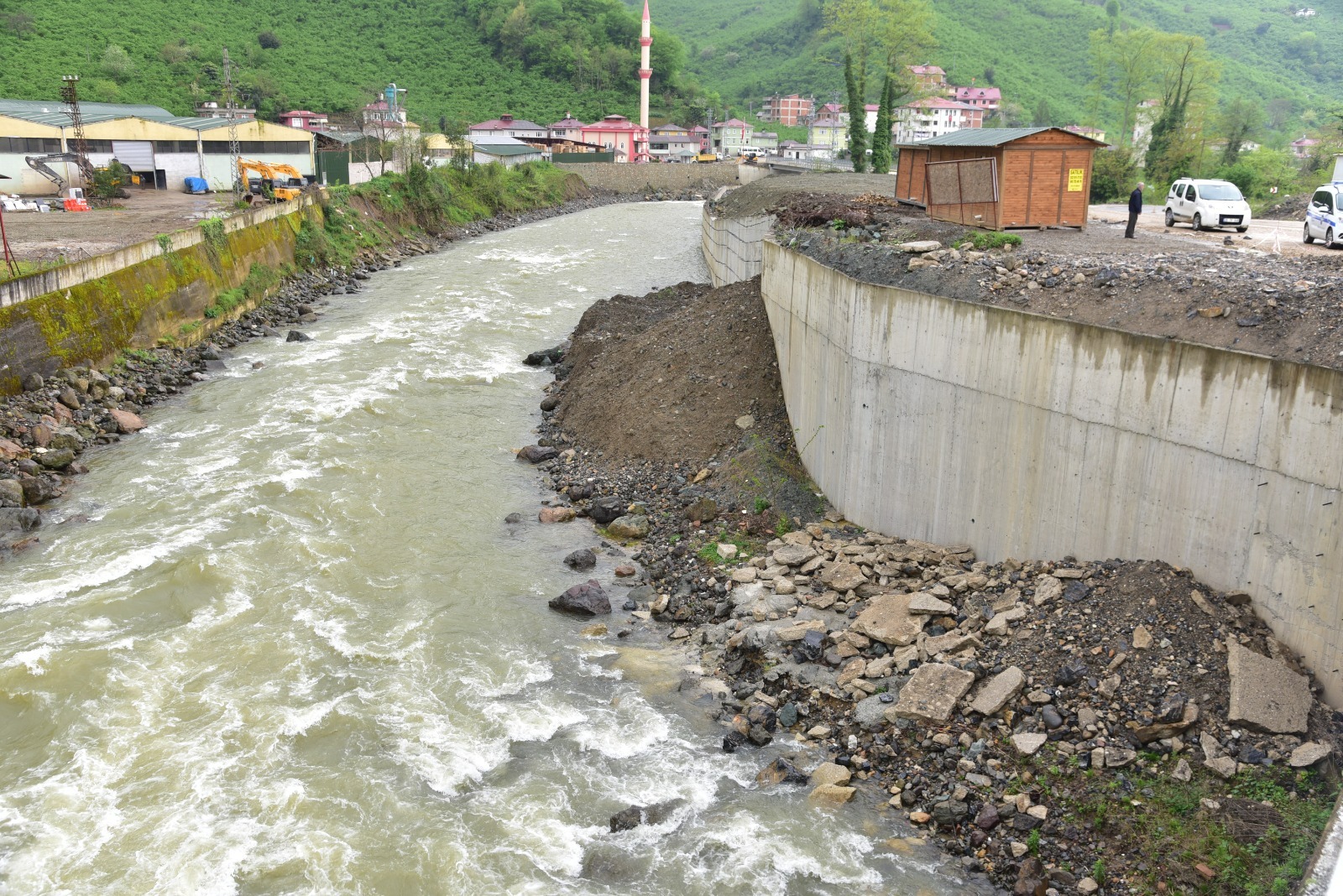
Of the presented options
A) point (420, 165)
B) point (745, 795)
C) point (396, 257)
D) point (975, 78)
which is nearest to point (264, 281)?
point (396, 257)

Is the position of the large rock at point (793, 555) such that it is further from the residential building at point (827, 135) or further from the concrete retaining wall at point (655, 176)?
the residential building at point (827, 135)

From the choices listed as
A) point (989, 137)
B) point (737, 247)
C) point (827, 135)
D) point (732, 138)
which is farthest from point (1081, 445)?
point (827, 135)

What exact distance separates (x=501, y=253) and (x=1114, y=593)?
4019cm

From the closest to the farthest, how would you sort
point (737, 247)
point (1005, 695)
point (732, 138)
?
1. point (1005, 695)
2. point (737, 247)
3. point (732, 138)

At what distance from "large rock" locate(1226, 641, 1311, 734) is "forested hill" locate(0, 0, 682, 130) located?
77.6 meters

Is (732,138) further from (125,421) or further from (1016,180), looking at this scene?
(125,421)

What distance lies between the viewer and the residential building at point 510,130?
101m

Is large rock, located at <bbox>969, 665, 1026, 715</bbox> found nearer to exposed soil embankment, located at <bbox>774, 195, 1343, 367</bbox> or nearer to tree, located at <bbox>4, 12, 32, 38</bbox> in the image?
exposed soil embankment, located at <bbox>774, 195, 1343, 367</bbox>

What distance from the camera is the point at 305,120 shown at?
90.2 meters

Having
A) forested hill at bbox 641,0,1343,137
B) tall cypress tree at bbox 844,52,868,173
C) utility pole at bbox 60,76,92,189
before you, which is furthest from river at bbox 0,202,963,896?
forested hill at bbox 641,0,1343,137

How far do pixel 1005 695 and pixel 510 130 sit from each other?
101 metres

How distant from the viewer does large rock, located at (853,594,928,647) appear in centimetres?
1191

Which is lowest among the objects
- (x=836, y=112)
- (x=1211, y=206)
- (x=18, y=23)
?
(x=1211, y=206)

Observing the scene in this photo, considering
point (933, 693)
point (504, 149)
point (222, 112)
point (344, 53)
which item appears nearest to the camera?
point (933, 693)
